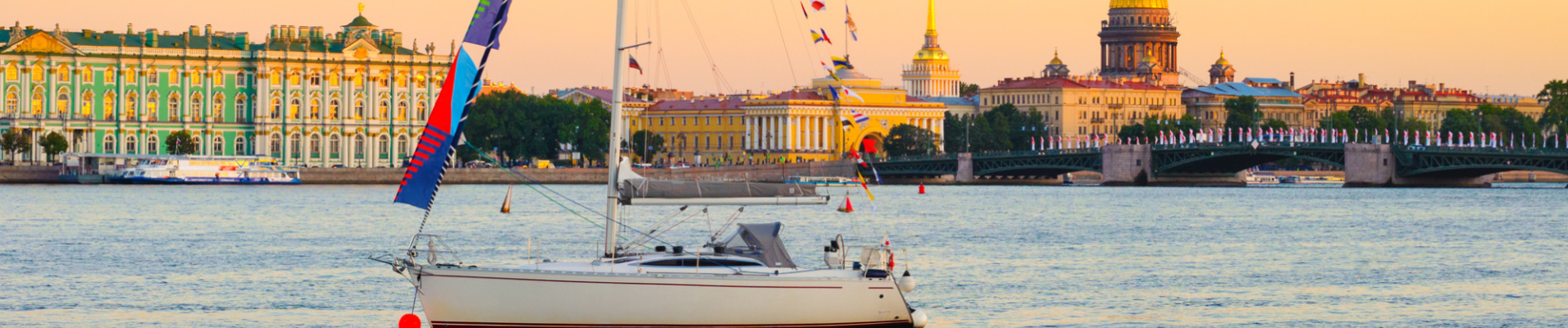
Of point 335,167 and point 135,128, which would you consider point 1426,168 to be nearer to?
point 335,167

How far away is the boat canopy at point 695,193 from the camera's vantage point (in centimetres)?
2036

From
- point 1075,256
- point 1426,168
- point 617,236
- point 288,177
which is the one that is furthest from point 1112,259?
point 288,177

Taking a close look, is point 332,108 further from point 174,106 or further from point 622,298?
point 622,298

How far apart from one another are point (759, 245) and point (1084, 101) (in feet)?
414

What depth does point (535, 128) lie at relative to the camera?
102312mm

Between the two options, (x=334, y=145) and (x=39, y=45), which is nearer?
(x=39, y=45)

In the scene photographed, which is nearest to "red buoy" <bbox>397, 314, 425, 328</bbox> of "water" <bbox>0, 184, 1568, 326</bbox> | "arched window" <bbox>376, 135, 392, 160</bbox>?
"water" <bbox>0, 184, 1568, 326</bbox>

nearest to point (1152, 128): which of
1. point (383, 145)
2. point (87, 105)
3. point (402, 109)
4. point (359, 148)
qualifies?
point (402, 109)

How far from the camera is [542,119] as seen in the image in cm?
10238

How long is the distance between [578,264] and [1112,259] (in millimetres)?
16796

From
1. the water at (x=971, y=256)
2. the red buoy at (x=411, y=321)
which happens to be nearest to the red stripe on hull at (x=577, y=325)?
the red buoy at (x=411, y=321)

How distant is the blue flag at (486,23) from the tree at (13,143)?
227ft

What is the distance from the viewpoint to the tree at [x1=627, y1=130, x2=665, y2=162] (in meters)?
120

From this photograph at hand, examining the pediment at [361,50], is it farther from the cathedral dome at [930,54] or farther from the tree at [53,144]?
the cathedral dome at [930,54]
